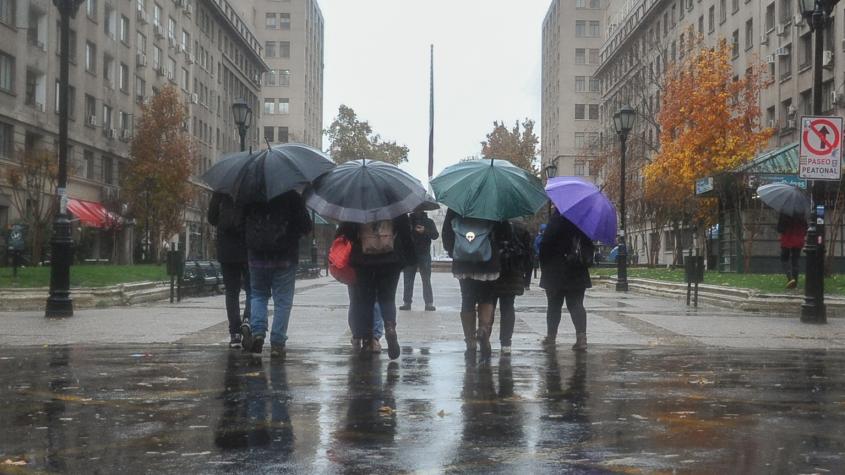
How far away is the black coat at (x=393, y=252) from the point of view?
9.21m

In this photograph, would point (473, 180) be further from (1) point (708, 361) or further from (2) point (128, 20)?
(2) point (128, 20)

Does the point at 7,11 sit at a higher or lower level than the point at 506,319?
higher

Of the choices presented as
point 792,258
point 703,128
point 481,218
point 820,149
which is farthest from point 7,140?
point 481,218

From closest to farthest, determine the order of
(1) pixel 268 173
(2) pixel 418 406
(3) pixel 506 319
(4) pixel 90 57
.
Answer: (2) pixel 418 406
(1) pixel 268 173
(3) pixel 506 319
(4) pixel 90 57

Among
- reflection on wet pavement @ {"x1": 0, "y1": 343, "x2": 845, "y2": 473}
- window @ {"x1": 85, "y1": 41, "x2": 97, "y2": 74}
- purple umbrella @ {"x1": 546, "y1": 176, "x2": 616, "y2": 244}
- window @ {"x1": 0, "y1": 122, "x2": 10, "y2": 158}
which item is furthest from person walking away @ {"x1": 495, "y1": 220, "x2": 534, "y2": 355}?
window @ {"x1": 85, "y1": 41, "x2": 97, "y2": 74}

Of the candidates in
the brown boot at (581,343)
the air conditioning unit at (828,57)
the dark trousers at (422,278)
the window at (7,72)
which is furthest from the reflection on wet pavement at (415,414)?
the air conditioning unit at (828,57)

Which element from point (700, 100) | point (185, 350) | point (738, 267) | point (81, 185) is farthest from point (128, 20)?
point (185, 350)

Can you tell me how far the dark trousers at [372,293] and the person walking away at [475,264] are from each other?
0.62 m

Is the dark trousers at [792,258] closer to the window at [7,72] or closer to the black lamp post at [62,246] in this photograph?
the black lamp post at [62,246]

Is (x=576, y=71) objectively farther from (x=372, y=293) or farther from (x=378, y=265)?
(x=378, y=265)

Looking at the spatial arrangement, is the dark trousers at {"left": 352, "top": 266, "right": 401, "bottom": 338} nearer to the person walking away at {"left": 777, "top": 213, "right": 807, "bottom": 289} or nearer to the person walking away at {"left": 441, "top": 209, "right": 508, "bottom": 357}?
the person walking away at {"left": 441, "top": 209, "right": 508, "bottom": 357}

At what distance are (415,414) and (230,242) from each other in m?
4.04

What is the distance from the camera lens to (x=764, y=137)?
4481cm

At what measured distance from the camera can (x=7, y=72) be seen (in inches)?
1555
